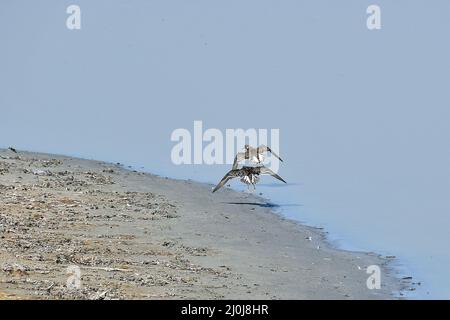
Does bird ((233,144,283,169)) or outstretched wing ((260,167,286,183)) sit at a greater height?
bird ((233,144,283,169))

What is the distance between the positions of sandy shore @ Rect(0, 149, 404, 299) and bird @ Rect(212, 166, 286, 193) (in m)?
0.33

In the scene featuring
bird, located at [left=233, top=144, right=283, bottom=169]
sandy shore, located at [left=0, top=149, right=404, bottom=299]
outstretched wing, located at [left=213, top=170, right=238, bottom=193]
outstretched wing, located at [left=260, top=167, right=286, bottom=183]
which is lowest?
sandy shore, located at [left=0, top=149, right=404, bottom=299]

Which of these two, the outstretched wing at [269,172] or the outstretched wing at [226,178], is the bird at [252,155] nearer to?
the outstretched wing at [226,178]

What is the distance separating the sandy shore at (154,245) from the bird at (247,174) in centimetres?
33

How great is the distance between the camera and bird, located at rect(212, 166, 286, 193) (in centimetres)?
2261

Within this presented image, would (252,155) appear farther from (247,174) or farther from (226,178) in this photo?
(226,178)

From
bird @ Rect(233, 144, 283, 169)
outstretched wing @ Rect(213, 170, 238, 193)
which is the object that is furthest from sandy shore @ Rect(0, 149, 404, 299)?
bird @ Rect(233, 144, 283, 169)

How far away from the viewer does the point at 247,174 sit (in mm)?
22828

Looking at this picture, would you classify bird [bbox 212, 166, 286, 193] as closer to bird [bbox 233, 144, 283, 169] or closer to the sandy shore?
bird [bbox 233, 144, 283, 169]

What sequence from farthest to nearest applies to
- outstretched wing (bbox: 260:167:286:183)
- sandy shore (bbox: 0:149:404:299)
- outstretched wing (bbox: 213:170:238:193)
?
outstretched wing (bbox: 260:167:286:183) < outstretched wing (bbox: 213:170:238:193) < sandy shore (bbox: 0:149:404:299)

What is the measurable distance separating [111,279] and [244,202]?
7.44 metres

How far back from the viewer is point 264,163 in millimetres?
25125

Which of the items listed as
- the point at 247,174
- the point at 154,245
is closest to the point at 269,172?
the point at 247,174
